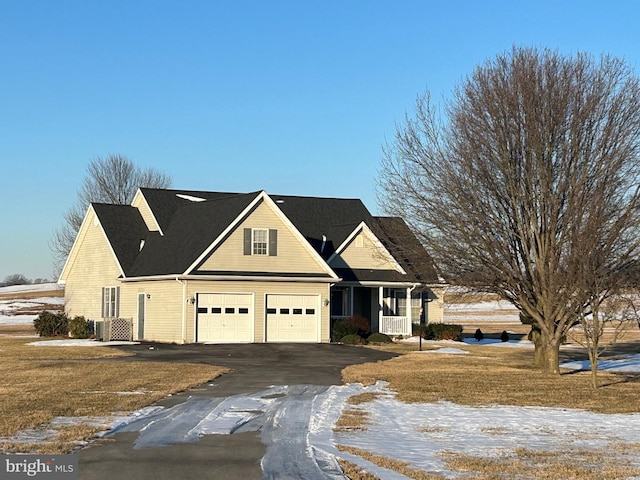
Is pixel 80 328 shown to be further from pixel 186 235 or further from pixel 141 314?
pixel 186 235

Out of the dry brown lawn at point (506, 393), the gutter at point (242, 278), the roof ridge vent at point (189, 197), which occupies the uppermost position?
the roof ridge vent at point (189, 197)

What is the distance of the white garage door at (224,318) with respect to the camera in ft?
124

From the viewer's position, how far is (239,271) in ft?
127

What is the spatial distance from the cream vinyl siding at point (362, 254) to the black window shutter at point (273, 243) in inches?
205

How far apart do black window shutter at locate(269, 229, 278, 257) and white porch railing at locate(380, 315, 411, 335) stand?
779 centimetres

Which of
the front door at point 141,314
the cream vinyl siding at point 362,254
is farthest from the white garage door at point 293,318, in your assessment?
the front door at point 141,314

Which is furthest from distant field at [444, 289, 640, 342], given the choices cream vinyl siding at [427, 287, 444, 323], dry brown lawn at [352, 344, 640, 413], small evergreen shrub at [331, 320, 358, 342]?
dry brown lawn at [352, 344, 640, 413]

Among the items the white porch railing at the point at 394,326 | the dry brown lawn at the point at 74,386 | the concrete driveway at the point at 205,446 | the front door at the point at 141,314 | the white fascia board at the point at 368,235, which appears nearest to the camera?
the concrete driveway at the point at 205,446

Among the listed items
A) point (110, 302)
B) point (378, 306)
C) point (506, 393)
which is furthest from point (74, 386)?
point (378, 306)

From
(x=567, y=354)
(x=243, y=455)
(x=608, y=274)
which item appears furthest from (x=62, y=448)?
(x=567, y=354)

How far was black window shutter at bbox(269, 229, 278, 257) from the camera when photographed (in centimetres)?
3928

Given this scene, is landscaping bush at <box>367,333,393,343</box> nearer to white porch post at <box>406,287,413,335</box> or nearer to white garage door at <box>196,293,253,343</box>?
white porch post at <box>406,287,413,335</box>

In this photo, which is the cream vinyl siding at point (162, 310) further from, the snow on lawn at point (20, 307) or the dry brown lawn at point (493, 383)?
the snow on lawn at point (20, 307)

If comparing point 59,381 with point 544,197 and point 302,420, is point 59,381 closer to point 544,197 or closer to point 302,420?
point 302,420
